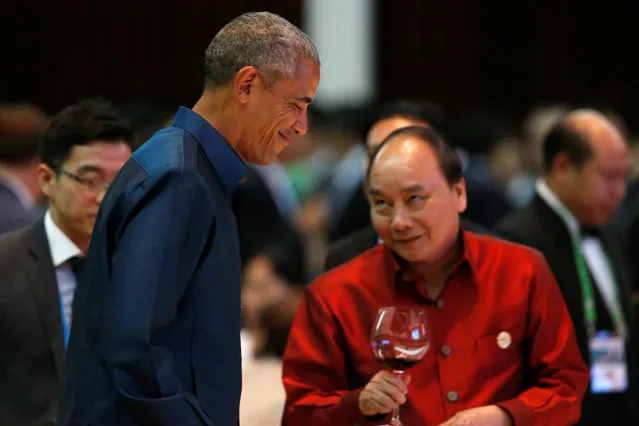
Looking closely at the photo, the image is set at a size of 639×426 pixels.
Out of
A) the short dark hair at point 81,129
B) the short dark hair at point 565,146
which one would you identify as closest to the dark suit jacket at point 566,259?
the short dark hair at point 565,146

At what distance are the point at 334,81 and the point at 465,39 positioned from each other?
2131mm

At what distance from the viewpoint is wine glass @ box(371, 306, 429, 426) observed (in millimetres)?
2688

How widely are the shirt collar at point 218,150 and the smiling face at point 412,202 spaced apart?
1.73ft

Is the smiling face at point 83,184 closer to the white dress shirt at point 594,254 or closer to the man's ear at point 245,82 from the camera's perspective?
the man's ear at point 245,82

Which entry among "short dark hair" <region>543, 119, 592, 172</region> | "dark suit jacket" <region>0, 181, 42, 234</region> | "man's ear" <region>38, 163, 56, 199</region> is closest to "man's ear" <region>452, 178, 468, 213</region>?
"short dark hair" <region>543, 119, 592, 172</region>

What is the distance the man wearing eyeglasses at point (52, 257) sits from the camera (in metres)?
3.08

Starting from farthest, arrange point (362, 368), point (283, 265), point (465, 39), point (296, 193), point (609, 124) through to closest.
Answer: point (465, 39) < point (296, 193) < point (283, 265) < point (609, 124) < point (362, 368)

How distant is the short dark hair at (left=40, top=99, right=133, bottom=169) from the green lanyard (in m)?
1.65

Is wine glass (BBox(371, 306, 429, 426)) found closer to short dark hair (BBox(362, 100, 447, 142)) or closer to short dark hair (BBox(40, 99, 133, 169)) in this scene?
short dark hair (BBox(40, 99, 133, 169))

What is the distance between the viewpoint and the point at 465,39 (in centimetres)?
1407

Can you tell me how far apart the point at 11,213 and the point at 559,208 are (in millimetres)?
2386

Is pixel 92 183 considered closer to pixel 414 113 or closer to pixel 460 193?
pixel 460 193

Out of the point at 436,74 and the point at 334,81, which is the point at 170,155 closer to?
the point at 334,81

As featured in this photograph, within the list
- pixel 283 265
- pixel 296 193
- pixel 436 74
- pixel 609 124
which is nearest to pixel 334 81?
pixel 436 74
